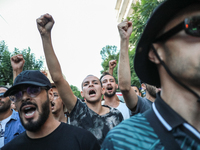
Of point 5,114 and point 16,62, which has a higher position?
point 16,62

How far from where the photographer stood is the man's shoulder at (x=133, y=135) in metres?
0.92

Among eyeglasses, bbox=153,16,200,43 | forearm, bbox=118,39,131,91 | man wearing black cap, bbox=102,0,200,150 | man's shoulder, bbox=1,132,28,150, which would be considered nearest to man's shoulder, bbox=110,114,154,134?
man wearing black cap, bbox=102,0,200,150

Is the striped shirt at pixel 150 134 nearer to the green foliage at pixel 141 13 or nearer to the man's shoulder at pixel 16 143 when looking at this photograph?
the man's shoulder at pixel 16 143

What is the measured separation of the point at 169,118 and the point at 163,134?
114 mm

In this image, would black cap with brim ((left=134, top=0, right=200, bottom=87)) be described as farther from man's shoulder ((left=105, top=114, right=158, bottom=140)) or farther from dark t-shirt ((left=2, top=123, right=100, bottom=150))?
dark t-shirt ((left=2, top=123, right=100, bottom=150))

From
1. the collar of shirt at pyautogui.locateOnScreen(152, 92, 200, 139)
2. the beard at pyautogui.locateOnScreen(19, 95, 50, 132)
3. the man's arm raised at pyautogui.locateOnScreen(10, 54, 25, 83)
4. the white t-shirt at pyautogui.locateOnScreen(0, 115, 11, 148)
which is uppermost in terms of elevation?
the man's arm raised at pyautogui.locateOnScreen(10, 54, 25, 83)

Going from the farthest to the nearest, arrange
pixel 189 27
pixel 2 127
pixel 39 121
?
pixel 2 127
pixel 39 121
pixel 189 27

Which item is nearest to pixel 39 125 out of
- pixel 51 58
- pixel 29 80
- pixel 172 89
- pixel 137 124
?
pixel 29 80

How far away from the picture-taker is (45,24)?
2.07m

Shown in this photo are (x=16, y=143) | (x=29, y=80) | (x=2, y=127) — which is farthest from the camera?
(x=2, y=127)

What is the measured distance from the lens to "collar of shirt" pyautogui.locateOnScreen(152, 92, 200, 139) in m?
0.91

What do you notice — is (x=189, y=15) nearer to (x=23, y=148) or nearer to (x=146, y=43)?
(x=146, y=43)

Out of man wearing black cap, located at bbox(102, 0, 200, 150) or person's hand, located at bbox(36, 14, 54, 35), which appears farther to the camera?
person's hand, located at bbox(36, 14, 54, 35)

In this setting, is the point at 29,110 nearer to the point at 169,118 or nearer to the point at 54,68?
the point at 54,68
